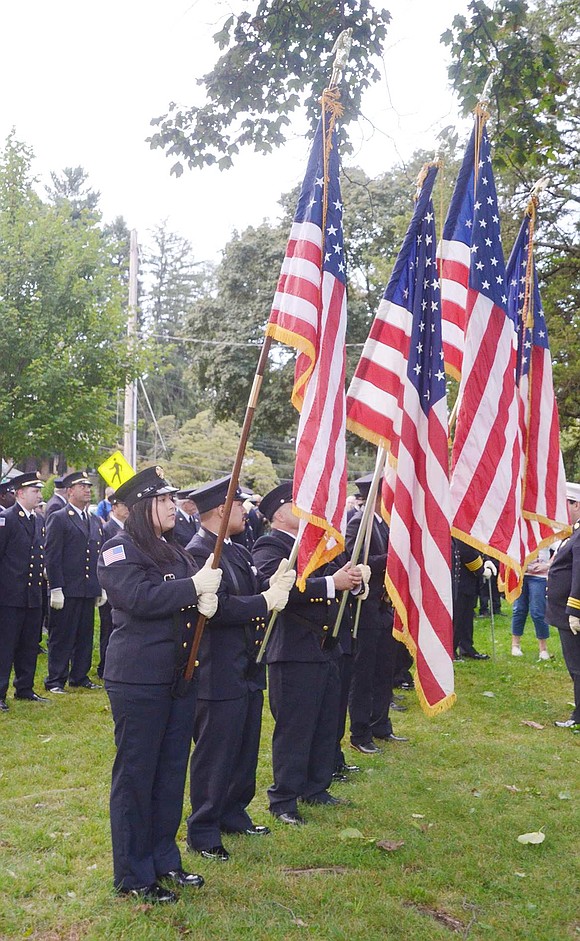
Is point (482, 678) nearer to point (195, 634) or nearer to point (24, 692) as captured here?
point (24, 692)

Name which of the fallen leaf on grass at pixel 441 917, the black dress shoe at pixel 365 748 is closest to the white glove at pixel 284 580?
the fallen leaf on grass at pixel 441 917

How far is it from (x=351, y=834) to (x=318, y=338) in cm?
323

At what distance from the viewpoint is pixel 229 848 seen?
5383 millimetres

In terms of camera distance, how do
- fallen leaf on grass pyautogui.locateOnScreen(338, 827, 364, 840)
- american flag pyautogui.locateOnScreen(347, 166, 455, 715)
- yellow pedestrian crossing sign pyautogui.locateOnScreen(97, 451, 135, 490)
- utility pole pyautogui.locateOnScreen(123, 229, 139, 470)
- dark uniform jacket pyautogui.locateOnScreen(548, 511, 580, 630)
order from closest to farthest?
1. american flag pyautogui.locateOnScreen(347, 166, 455, 715)
2. fallen leaf on grass pyautogui.locateOnScreen(338, 827, 364, 840)
3. dark uniform jacket pyautogui.locateOnScreen(548, 511, 580, 630)
4. yellow pedestrian crossing sign pyautogui.locateOnScreen(97, 451, 135, 490)
5. utility pole pyautogui.locateOnScreen(123, 229, 139, 470)

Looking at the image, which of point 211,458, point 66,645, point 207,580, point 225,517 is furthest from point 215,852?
point 211,458

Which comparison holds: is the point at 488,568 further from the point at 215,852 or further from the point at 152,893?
the point at 152,893

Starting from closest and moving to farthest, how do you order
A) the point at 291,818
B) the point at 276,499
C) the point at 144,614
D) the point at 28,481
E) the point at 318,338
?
the point at 144,614 → the point at 318,338 → the point at 291,818 → the point at 276,499 → the point at 28,481

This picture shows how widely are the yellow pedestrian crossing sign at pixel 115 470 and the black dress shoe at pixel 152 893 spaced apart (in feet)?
27.9

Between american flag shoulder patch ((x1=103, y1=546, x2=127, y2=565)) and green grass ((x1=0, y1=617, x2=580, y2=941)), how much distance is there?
176 centimetres

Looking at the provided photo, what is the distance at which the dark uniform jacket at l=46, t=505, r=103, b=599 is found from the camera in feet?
33.2

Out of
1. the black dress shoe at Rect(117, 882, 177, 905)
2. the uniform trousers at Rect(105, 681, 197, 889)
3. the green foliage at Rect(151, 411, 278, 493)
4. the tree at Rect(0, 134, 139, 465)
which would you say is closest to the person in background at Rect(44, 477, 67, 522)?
the tree at Rect(0, 134, 139, 465)

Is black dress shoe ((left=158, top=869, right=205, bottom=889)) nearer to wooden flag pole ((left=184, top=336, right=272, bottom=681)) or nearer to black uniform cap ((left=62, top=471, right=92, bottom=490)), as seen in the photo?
wooden flag pole ((left=184, top=336, right=272, bottom=681))

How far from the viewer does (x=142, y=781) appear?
4.61 metres

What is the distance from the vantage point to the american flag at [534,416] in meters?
7.34
